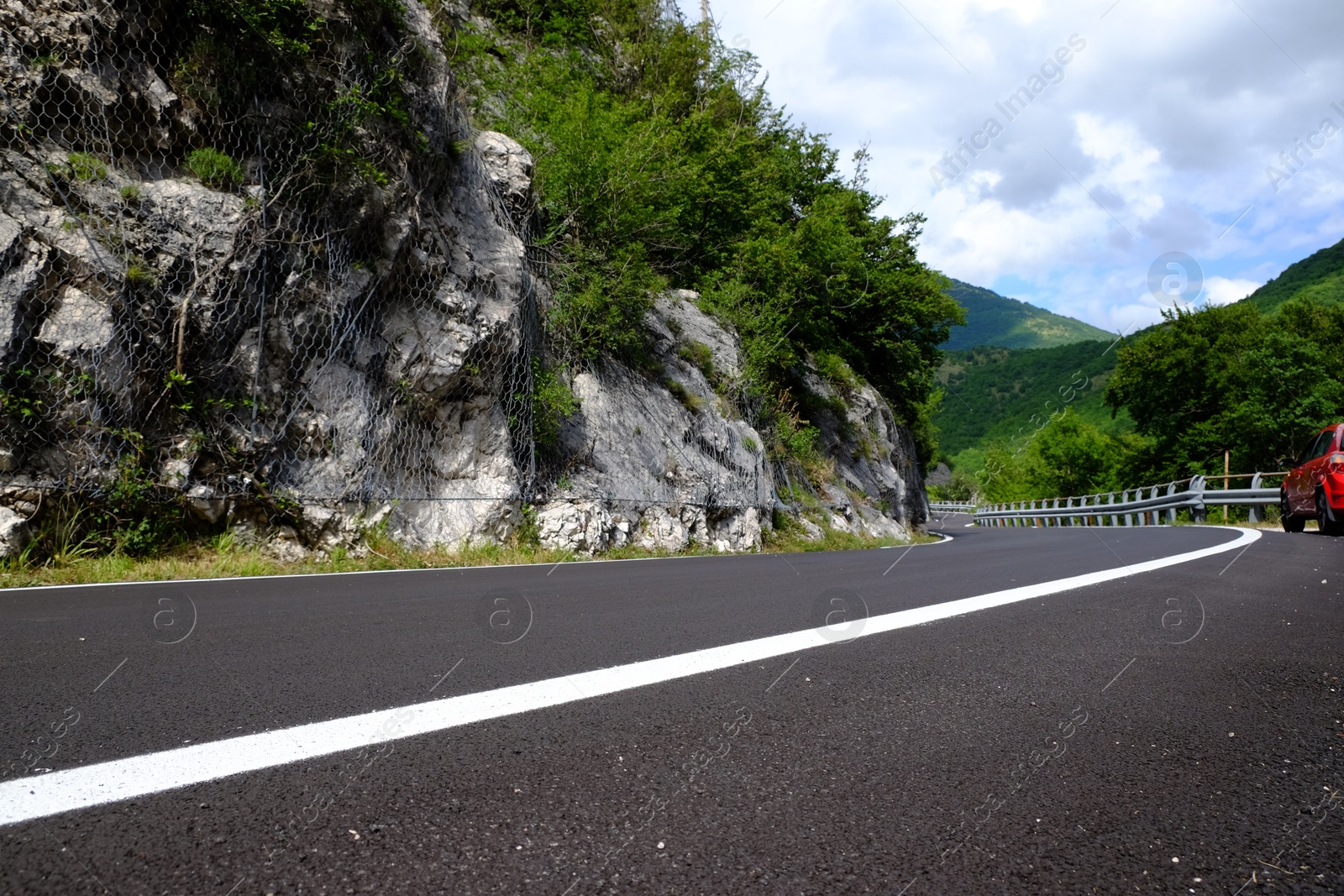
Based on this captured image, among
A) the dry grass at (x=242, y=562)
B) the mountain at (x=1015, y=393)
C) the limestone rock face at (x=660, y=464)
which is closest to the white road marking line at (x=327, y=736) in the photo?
the dry grass at (x=242, y=562)

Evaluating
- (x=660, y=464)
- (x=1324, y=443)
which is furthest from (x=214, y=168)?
(x=1324, y=443)

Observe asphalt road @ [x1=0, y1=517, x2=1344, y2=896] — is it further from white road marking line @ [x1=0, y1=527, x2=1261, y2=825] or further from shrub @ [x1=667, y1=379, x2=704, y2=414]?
shrub @ [x1=667, y1=379, x2=704, y2=414]

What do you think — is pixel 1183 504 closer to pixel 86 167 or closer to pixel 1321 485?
pixel 1321 485

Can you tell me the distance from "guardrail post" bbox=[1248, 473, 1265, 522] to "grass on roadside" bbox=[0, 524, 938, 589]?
1450 cm

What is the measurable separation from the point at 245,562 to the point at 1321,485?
13589 millimetres

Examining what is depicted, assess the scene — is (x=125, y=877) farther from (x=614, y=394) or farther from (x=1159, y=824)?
(x=614, y=394)

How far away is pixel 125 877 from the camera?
1.26 metres

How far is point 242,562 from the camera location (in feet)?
22.7

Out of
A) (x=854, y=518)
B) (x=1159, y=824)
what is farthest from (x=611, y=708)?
(x=854, y=518)

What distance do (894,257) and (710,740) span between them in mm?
21998

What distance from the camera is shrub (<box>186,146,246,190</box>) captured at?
26.2ft

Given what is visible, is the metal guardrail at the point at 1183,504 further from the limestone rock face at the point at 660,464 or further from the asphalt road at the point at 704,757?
the asphalt road at the point at 704,757

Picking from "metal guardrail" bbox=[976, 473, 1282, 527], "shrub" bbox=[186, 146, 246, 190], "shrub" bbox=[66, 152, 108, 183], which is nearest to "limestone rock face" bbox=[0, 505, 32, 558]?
"shrub" bbox=[66, 152, 108, 183]

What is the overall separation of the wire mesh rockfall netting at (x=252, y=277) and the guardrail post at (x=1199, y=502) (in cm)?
1660
